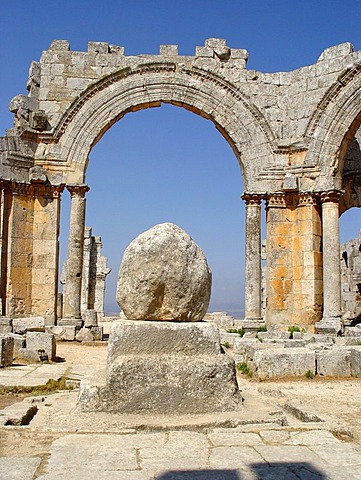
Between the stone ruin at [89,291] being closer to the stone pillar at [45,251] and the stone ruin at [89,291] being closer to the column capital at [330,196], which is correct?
the stone pillar at [45,251]

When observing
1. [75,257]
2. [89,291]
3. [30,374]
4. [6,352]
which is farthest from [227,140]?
[89,291]

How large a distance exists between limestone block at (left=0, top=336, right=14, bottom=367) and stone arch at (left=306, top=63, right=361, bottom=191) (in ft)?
27.5

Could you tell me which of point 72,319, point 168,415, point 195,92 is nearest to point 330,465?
point 168,415

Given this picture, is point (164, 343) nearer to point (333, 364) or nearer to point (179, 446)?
point (179, 446)

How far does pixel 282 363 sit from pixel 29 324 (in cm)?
698

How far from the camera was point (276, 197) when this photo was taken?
1436 centimetres

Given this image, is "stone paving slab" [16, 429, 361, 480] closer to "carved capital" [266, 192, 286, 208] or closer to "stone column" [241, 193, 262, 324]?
"stone column" [241, 193, 262, 324]

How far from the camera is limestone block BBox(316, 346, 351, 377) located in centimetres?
855

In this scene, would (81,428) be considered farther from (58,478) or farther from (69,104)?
(69,104)

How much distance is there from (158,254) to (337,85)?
408 inches

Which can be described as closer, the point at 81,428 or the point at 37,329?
the point at 81,428

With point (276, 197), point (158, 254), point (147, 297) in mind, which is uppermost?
point (276, 197)

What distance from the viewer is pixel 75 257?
47.8 feet

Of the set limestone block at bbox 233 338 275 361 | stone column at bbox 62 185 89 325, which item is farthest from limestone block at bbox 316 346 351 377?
stone column at bbox 62 185 89 325
